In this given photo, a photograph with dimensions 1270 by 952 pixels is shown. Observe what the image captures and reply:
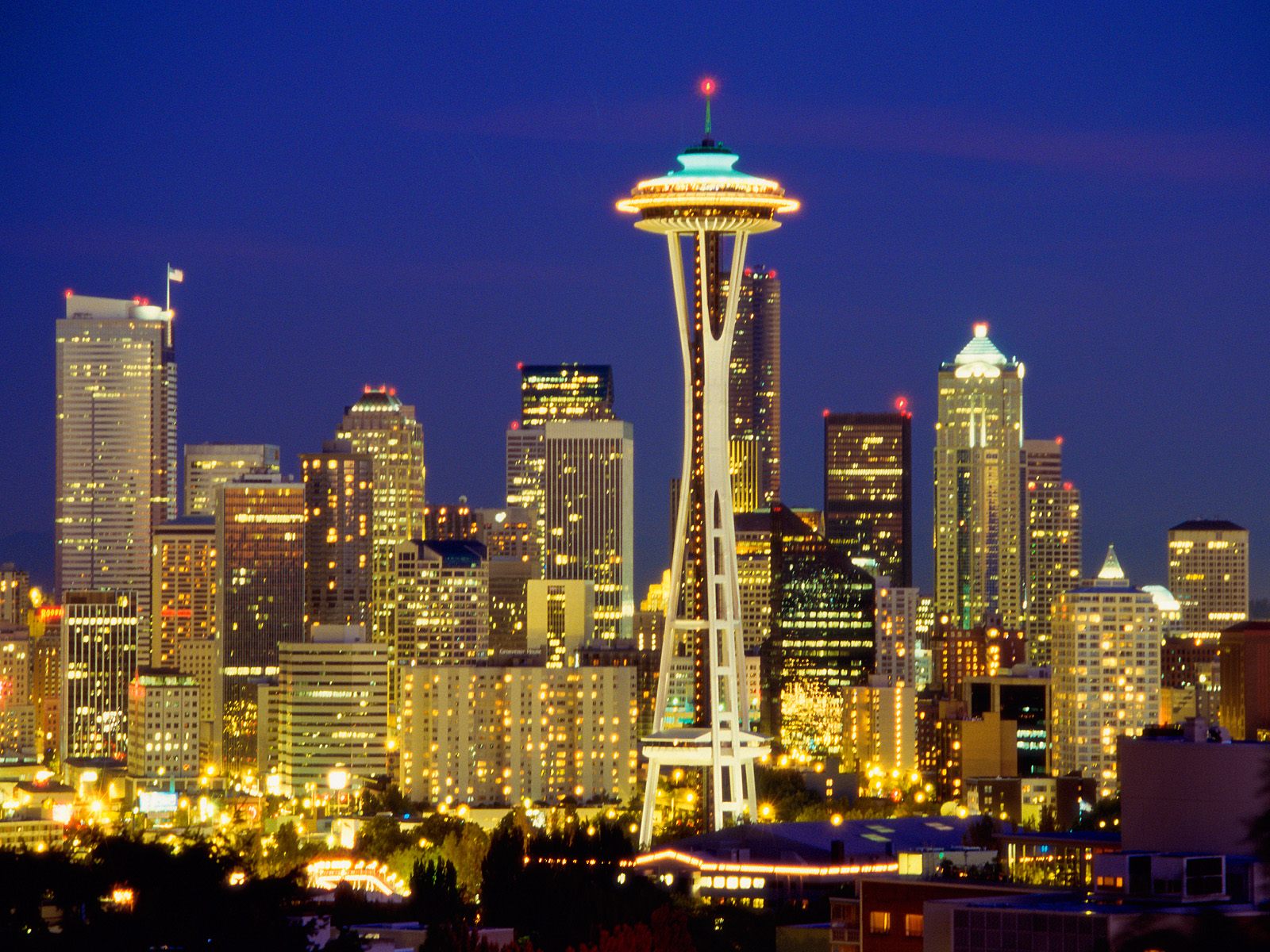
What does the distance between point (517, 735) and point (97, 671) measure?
3804 cm

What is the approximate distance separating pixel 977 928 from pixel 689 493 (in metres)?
50.6

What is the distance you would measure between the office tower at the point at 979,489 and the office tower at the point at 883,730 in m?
40.2

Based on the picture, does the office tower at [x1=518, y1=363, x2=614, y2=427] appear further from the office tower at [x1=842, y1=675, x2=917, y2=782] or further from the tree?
the tree

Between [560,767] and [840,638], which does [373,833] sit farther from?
[840,638]

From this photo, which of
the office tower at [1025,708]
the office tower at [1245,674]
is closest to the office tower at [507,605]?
the office tower at [1025,708]

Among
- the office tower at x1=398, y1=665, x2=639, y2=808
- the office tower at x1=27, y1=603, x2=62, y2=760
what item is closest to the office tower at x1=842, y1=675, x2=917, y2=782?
the office tower at x1=398, y1=665, x2=639, y2=808

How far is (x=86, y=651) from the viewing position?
491ft

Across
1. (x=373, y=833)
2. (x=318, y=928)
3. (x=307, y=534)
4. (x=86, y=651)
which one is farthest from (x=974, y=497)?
(x=318, y=928)

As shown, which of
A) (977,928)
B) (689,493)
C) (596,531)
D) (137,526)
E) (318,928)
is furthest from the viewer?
(137,526)

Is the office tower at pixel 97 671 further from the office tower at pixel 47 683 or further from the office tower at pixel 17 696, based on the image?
the office tower at pixel 17 696

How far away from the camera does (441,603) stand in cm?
14512

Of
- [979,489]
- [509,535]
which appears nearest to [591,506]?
[509,535]

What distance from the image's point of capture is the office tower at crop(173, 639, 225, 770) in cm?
13538

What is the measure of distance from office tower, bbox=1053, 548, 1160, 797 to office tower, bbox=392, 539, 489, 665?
31459 millimetres
